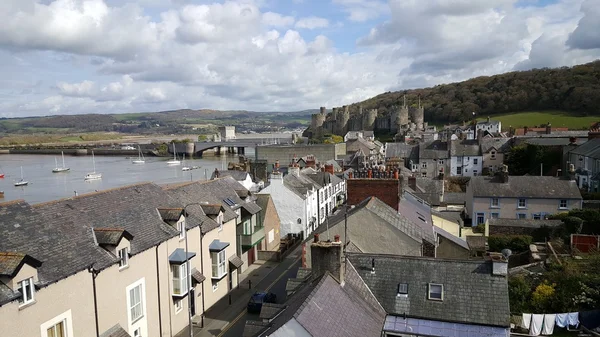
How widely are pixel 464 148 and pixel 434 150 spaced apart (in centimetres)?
436

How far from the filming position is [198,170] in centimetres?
11138

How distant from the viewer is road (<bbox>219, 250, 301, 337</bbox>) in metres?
19.7

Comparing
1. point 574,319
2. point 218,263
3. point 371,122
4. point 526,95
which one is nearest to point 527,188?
point 574,319

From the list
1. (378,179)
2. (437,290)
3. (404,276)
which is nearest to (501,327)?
(437,290)

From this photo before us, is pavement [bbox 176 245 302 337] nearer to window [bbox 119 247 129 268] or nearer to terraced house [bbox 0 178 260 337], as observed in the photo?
terraced house [bbox 0 178 260 337]

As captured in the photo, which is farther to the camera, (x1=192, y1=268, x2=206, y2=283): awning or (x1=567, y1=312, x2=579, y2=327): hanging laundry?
(x1=192, y1=268, x2=206, y2=283): awning

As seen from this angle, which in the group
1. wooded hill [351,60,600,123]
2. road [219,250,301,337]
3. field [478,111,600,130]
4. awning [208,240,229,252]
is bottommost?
road [219,250,301,337]

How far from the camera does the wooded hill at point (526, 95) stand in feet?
367

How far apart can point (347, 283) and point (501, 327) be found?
4.85 meters

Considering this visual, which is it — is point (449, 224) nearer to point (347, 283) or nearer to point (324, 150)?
point (347, 283)

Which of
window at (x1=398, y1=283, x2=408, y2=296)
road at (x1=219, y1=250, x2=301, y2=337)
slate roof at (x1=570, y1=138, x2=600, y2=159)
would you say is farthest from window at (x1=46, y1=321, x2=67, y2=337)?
slate roof at (x1=570, y1=138, x2=600, y2=159)

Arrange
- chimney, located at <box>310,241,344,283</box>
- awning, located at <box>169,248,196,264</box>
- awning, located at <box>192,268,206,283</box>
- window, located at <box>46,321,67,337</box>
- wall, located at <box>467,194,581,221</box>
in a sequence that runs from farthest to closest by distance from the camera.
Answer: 1. wall, located at <box>467,194,581,221</box>
2. awning, located at <box>192,268,206,283</box>
3. awning, located at <box>169,248,196,264</box>
4. window, located at <box>46,321,67,337</box>
5. chimney, located at <box>310,241,344,283</box>

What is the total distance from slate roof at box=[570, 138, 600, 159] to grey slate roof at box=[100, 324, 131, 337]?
45.5m

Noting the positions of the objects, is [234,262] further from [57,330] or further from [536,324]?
[536,324]
